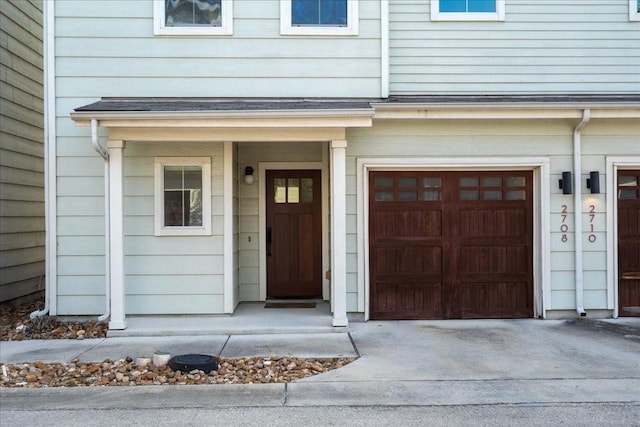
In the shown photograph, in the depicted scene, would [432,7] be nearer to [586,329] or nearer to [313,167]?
[313,167]

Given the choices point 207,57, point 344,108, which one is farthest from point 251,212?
point 344,108

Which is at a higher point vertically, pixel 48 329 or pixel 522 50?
pixel 522 50

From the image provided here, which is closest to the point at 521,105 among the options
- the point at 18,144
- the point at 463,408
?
the point at 463,408

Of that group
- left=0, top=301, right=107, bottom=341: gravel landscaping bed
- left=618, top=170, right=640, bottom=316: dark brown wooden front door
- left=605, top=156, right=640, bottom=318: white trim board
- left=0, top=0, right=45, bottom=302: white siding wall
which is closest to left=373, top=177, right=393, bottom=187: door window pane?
left=605, top=156, right=640, bottom=318: white trim board

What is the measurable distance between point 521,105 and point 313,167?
327cm

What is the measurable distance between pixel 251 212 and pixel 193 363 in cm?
362

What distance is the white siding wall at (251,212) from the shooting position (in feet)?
28.5

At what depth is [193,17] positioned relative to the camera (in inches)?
299

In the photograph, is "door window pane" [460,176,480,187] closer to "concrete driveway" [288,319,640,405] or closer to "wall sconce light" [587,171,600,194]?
"wall sconce light" [587,171,600,194]

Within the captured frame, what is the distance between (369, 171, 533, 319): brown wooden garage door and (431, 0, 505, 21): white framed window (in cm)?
226

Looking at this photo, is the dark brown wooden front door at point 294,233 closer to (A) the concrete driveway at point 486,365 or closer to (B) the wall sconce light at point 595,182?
(A) the concrete driveway at point 486,365

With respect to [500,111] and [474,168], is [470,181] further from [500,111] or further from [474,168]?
[500,111]

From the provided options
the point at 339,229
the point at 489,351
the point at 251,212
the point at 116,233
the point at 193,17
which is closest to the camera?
the point at 489,351

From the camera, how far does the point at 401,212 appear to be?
7770mm
